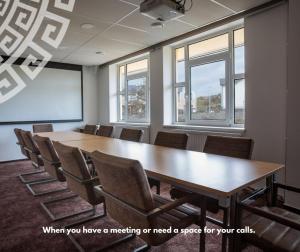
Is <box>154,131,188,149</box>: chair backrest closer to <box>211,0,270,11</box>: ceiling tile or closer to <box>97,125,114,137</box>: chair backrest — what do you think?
<box>97,125,114,137</box>: chair backrest

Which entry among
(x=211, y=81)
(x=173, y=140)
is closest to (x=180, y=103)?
(x=211, y=81)

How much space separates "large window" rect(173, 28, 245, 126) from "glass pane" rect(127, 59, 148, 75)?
3.62ft

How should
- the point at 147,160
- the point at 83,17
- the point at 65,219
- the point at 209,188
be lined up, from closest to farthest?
the point at 209,188, the point at 147,160, the point at 65,219, the point at 83,17

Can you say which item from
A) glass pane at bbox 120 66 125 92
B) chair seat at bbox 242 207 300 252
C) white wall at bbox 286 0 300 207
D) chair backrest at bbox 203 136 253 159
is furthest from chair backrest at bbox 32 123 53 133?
chair seat at bbox 242 207 300 252

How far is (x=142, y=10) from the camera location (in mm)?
2330

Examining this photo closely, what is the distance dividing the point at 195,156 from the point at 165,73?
110 inches

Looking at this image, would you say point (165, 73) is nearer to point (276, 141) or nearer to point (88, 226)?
point (276, 141)

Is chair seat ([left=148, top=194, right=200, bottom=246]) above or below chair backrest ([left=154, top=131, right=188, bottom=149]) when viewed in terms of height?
below

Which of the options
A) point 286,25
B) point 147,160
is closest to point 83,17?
point 147,160

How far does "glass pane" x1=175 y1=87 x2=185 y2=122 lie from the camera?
4.73 metres

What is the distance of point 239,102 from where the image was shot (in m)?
3.81

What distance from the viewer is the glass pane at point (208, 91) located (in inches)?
159

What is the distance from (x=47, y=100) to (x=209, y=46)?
421 cm

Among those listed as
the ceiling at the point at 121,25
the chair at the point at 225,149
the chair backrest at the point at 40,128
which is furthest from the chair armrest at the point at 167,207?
the chair backrest at the point at 40,128
